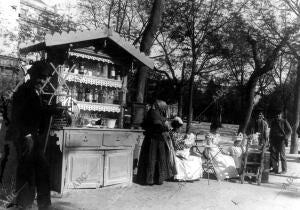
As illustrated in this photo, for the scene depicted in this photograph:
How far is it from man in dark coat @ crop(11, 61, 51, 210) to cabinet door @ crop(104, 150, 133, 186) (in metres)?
2.03

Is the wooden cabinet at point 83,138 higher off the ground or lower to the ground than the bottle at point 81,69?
lower

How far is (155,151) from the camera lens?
26.6ft

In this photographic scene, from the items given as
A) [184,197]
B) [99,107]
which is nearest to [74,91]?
[99,107]

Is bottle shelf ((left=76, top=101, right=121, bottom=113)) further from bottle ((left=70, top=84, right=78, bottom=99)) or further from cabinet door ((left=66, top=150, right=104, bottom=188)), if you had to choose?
cabinet door ((left=66, top=150, right=104, bottom=188))

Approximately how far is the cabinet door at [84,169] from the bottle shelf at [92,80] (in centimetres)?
166

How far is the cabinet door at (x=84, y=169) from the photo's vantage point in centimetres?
672

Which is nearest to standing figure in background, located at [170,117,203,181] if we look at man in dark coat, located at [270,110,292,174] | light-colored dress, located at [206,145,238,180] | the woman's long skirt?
light-colored dress, located at [206,145,238,180]

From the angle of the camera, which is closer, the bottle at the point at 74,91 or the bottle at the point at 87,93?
the bottle at the point at 74,91

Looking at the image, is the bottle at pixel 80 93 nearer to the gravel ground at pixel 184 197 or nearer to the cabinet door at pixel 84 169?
the cabinet door at pixel 84 169

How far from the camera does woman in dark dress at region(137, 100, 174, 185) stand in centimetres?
804

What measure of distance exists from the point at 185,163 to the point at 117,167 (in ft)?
6.46

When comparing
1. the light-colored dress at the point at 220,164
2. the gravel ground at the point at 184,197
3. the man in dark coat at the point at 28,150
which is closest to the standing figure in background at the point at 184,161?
the gravel ground at the point at 184,197

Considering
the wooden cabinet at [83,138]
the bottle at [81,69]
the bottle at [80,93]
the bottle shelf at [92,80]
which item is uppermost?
the bottle at [81,69]

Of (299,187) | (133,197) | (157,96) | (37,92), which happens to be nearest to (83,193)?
(133,197)
